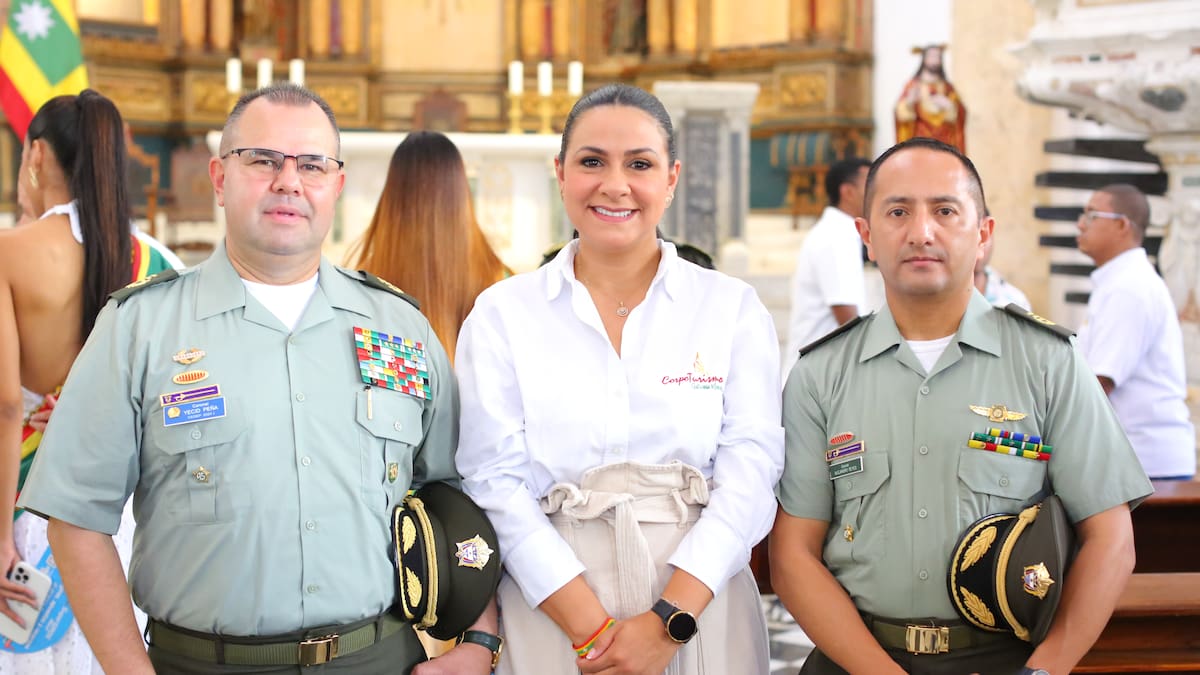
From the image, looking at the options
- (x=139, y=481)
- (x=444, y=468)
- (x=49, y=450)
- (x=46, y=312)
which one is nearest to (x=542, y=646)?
(x=444, y=468)

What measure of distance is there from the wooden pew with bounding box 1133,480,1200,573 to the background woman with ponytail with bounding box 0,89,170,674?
2.50 metres

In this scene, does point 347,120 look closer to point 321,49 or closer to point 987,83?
A: point 321,49

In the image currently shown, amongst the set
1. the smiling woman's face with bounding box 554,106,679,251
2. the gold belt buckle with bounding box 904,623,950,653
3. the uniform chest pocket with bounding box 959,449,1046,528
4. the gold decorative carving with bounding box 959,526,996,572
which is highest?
the smiling woman's face with bounding box 554,106,679,251

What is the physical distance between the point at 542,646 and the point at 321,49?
1053 centimetres

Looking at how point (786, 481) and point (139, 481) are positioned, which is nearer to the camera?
point (139, 481)

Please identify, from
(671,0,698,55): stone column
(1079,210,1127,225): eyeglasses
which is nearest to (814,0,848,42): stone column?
(671,0,698,55): stone column

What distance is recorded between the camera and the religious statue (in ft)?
28.9

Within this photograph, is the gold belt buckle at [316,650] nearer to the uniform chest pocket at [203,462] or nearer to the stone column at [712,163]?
the uniform chest pocket at [203,462]

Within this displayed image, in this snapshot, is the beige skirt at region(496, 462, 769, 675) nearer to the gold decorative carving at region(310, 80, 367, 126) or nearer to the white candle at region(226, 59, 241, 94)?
the white candle at region(226, 59, 241, 94)

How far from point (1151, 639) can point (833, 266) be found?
8.54 ft

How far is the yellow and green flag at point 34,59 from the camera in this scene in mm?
4387

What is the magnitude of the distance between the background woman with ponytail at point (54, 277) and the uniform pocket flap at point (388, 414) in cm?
104

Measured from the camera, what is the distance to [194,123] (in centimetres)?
1137

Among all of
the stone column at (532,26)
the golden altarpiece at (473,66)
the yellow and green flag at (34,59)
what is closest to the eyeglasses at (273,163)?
the yellow and green flag at (34,59)
